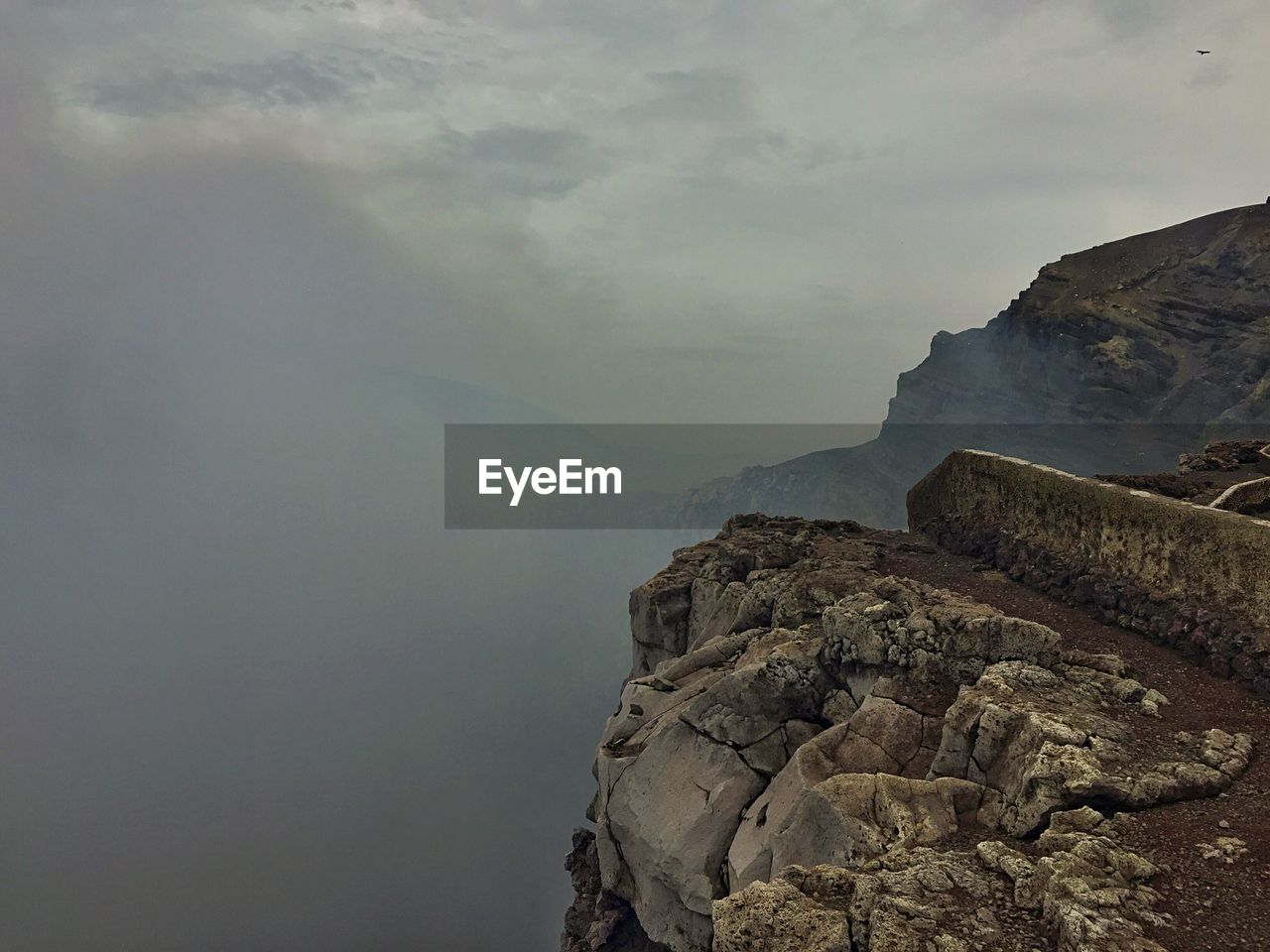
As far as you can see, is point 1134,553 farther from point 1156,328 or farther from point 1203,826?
point 1156,328

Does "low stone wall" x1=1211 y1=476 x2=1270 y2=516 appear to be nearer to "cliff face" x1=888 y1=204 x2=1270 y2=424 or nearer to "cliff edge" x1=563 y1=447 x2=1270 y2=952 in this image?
"cliff edge" x1=563 y1=447 x2=1270 y2=952

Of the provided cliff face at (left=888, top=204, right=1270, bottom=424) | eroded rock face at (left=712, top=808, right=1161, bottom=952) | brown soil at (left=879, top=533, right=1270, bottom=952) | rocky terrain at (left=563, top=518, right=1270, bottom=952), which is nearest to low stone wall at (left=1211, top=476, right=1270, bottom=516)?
rocky terrain at (left=563, top=518, right=1270, bottom=952)

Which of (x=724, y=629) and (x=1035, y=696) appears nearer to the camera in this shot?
(x=1035, y=696)

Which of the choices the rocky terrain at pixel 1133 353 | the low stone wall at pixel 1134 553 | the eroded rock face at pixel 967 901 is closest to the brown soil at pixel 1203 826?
the eroded rock face at pixel 967 901

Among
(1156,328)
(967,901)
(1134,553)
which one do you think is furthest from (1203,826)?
(1156,328)

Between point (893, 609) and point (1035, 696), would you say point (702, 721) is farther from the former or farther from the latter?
point (1035, 696)

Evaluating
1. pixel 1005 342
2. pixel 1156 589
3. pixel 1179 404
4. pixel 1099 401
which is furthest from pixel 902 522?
pixel 1156 589

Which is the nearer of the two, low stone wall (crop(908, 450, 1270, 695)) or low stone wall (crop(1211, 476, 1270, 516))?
low stone wall (crop(908, 450, 1270, 695))
